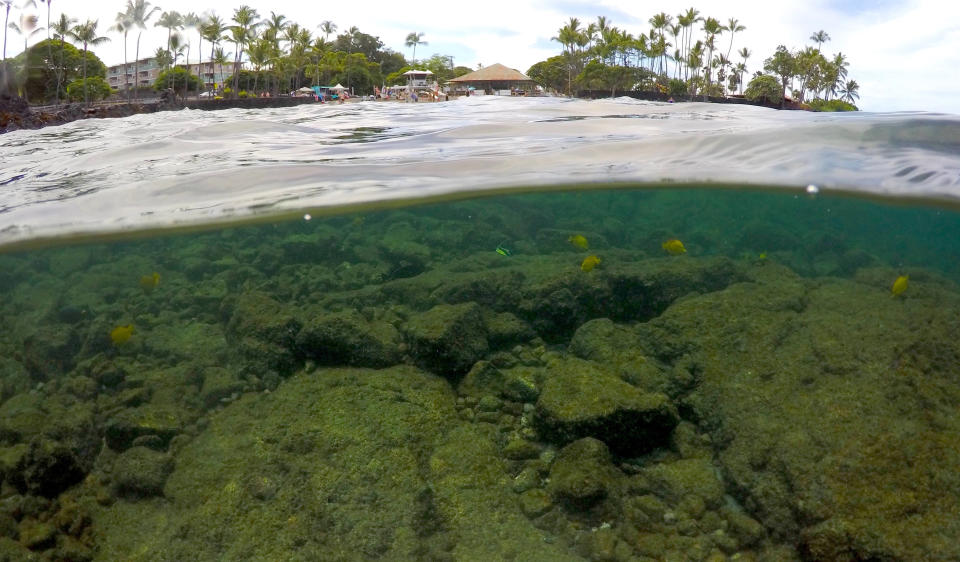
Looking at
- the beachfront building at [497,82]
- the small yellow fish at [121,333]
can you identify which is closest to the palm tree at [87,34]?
the small yellow fish at [121,333]

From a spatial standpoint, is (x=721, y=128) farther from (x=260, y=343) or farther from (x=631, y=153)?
(x=260, y=343)

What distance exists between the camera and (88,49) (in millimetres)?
12781

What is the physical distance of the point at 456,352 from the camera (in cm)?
718

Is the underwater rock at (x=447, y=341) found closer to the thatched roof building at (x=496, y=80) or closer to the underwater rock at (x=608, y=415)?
the underwater rock at (x=608, y=415)

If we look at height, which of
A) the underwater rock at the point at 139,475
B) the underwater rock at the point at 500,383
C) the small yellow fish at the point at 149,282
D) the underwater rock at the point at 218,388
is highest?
the small yellow fish at the point at 149,282

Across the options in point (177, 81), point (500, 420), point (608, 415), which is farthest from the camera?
point (177, 81)

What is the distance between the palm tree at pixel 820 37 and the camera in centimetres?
1015

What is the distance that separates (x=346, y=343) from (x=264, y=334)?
4.26 feet

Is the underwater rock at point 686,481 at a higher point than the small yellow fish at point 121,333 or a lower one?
lower

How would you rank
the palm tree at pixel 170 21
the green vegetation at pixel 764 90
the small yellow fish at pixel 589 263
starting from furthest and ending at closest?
the green vegetation at pixel 764 90 → the palm tree at pixel 170 21 → the small yellow fish at pixel 589 263

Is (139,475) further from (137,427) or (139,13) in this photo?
(139,13)

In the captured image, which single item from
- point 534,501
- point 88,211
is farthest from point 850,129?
point 88,211

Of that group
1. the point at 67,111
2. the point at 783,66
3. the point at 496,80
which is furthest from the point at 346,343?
the point at 496,80

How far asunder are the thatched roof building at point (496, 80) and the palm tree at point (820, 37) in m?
8.49
